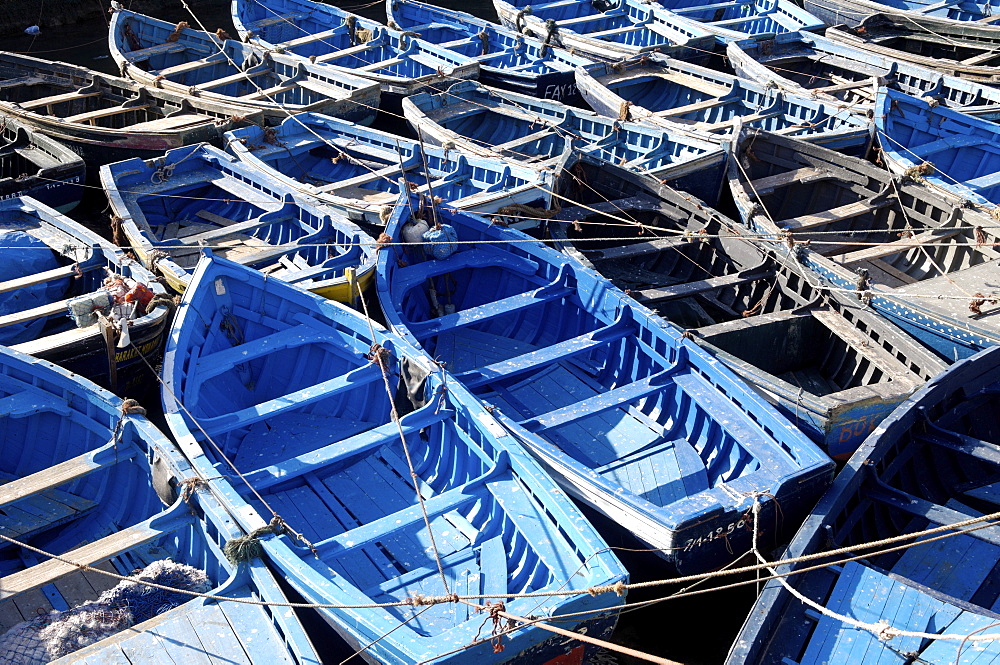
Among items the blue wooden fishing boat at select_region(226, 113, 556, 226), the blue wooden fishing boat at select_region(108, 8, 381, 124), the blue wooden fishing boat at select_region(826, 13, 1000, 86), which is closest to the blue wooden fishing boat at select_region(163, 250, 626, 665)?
the blue wooden fishing boat at select_region(226, 113, 556, 226)

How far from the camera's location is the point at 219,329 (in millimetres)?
11164

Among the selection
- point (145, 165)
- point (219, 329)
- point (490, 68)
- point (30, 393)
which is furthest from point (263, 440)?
point (490, 68)

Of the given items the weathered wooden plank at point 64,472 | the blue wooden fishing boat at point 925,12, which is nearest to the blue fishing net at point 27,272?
the weathered wooden plank at point 64,472

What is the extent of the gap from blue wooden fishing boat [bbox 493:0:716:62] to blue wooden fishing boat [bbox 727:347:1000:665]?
11.5 metres

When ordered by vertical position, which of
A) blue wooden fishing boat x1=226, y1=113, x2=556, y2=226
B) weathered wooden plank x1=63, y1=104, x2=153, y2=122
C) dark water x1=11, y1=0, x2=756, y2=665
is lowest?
dark water x1=11, y1=0, x2=756, y2=665

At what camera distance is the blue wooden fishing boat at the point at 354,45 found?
1803 cm

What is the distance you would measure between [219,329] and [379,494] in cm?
299

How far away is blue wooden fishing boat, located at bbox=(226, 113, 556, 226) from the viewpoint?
13.7 meters

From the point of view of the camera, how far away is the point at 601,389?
37.6 feet

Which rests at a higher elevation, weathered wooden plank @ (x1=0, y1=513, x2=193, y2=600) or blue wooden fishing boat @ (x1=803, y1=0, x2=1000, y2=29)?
blue wooden fishing boat @ (x1=803, y1=0, x2=1000, y2=29)

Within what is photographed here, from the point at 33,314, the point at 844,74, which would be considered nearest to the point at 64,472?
the point at 33,314

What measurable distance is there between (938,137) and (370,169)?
31.4 ft

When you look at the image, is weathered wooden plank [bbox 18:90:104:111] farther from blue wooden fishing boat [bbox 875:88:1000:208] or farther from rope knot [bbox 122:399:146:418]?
blue wooden fishing boat [bbox 875:88:1000:208]

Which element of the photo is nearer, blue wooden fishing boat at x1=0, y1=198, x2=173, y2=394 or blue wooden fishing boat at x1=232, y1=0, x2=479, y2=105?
blue wooden fishing boat at x1=0, y1=198, x2=173, y2=394
